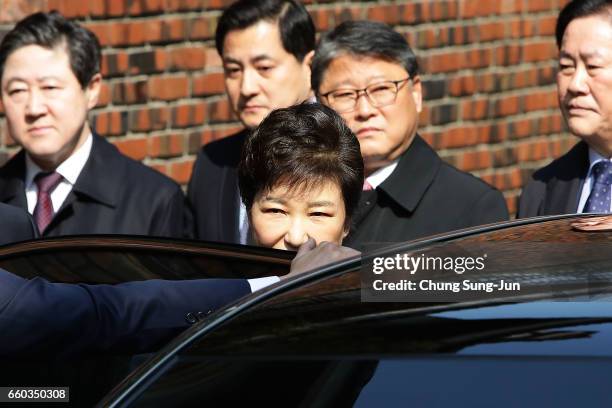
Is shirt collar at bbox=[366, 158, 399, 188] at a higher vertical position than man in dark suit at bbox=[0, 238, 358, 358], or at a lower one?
lower

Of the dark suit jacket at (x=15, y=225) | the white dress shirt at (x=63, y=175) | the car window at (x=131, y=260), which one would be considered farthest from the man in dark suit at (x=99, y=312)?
the white dress shirt at (x=63, y=175)

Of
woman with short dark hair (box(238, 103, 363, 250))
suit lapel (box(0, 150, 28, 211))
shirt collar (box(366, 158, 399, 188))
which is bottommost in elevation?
suit lapel (box(0, 150, 28, 211))

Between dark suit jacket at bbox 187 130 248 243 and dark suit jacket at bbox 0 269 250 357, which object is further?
dark suit jacket at bbox 187 130 248 243

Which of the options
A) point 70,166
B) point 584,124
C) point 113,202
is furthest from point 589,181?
point 70,166

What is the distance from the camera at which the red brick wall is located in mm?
5414

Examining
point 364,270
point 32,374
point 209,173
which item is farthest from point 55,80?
point 364,270

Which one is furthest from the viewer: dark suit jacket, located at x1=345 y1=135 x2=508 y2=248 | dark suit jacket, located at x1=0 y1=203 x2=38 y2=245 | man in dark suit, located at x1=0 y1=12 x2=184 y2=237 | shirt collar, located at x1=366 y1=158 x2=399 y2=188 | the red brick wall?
the red brick wall

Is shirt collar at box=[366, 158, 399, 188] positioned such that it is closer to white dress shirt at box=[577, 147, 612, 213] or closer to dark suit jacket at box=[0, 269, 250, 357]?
white dress shirt at box=[577, 147, 612, 213]

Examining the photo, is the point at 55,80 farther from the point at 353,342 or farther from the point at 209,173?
the point at 353,342

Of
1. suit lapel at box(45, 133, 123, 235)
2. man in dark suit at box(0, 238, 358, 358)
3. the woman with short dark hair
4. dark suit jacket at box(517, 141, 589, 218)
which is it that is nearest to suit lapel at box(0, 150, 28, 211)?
suit lapel at box(45, 133, 123, 235)

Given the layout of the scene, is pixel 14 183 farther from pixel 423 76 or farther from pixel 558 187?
pixel 423 76

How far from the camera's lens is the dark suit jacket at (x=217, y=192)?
415 cm

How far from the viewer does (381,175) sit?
4.00 meters

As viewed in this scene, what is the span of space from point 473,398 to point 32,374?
942mm
